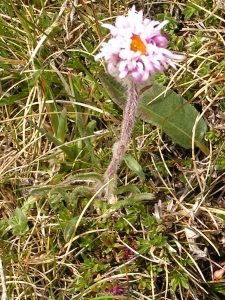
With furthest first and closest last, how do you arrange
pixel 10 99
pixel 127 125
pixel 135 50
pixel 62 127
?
pixel 10 99, pixel 62 127, pixel 127 125, pixel 135 50

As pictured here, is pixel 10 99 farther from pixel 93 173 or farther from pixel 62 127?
pixel 93 173

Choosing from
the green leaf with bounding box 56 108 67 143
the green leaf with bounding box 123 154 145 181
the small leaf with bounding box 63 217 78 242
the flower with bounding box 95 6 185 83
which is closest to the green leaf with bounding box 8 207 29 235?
the small leaf with bounding box 63 217 78 242

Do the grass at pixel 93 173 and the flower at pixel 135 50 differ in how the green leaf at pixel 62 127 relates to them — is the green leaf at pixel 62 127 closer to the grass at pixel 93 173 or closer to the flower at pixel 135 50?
the grass at pixel 93 173

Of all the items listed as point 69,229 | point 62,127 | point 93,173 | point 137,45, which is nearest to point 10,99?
point 62,127

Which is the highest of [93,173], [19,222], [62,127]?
[62,127]

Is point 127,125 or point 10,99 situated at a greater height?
point 127,125

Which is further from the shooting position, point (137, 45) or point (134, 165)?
point (134, 165)

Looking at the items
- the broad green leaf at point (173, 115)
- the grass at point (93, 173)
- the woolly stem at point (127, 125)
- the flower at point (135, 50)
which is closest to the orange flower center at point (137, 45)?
the flower at point (135, 50)
